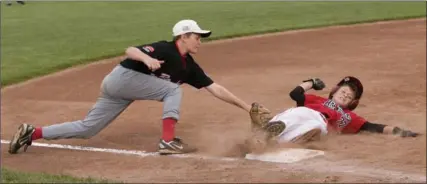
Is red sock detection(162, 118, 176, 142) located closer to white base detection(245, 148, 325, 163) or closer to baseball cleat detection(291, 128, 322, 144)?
white base detection(245, 148, 325, 163)

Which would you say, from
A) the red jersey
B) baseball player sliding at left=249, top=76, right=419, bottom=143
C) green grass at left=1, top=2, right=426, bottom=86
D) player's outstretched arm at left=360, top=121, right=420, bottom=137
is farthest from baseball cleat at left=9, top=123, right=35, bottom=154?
green grass at left=1, top=2, right=426, bottom=86

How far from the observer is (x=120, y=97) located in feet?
22.9

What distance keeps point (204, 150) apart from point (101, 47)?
8.90m

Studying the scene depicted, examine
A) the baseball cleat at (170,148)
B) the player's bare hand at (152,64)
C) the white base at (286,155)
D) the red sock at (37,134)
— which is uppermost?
the player's bare hand at (152,64)

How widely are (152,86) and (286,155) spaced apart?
135cm

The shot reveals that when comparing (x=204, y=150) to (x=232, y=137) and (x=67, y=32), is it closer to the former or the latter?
(x=232, y=137)

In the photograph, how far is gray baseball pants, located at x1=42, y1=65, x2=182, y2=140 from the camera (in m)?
6.82

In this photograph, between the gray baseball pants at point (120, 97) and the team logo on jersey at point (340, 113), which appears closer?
the gray baseball pants at point (120, 97)

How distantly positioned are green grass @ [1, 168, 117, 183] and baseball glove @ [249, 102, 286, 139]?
1815mm

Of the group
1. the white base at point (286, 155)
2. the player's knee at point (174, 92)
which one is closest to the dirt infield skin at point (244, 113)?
the white base at point (286, 155)

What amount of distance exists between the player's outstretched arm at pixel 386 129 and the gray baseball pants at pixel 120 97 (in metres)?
1.74

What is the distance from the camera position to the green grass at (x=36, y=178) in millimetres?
5594

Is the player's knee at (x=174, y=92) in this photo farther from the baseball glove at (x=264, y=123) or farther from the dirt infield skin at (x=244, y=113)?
the baseball glove at (x=264, y=123)

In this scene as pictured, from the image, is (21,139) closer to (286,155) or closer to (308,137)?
(286,155)
